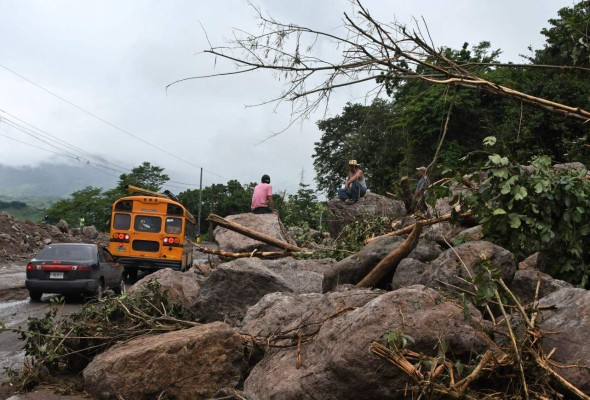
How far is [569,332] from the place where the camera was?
14.9 feet

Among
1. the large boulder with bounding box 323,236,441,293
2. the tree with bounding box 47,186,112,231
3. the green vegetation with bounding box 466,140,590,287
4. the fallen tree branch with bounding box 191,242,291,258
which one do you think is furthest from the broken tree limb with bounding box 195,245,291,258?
the tree with bounding box 47,186,112,231

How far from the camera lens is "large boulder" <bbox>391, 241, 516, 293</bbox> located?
578 centimetres

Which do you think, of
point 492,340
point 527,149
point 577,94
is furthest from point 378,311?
point 577,94

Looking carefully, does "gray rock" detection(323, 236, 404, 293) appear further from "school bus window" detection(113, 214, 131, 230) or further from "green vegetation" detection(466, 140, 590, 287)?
"school bus window" detection(113, 214, 131, 230)

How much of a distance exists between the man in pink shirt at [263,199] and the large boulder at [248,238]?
920mm

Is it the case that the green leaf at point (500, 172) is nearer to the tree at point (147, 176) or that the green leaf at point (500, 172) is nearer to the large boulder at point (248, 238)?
the large boulder at point (248, 238)

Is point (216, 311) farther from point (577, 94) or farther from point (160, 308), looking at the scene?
point (577, 94)

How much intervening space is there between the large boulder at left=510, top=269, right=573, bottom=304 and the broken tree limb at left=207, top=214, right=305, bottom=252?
512 centimetres

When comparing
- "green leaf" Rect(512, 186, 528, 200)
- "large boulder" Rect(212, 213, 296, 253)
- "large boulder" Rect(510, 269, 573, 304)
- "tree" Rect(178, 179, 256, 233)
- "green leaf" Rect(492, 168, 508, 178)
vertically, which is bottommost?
"large boulder" Rect(510, 269, 573, 304)

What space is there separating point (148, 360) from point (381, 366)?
2.17 m

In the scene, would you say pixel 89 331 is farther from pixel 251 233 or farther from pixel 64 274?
pixel 64 274

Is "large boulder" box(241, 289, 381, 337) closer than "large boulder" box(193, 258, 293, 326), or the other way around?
"large boulder" box(241, 289, 381, 337)

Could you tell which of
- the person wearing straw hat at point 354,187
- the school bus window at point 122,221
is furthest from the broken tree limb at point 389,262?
the school bus window at point 122,221

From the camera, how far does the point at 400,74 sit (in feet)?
15.9
